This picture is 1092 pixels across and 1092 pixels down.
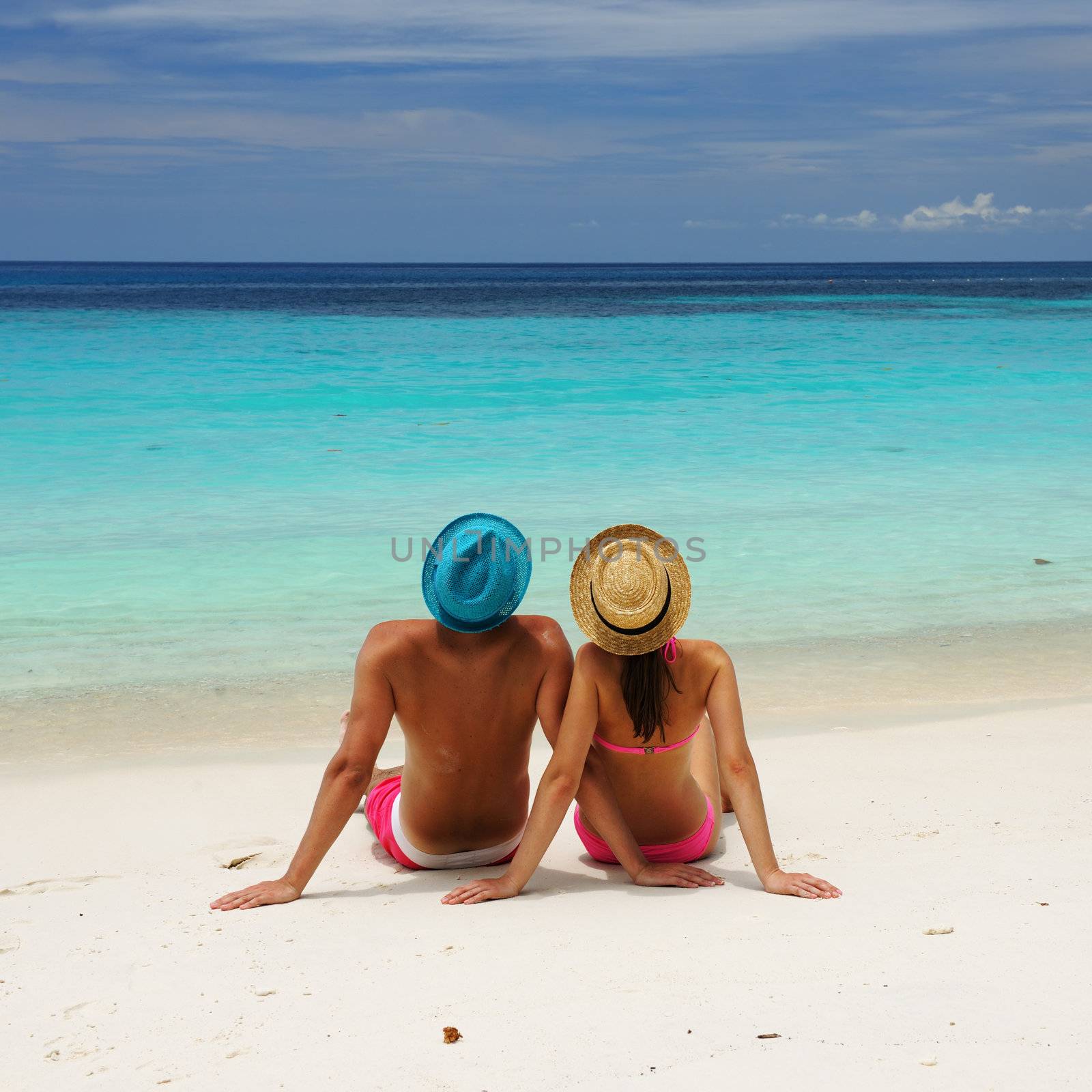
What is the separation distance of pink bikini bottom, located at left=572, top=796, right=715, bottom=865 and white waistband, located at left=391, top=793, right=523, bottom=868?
185 millimetres

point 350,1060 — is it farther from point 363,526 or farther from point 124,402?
point 124,402

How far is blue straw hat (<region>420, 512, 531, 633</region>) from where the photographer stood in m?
2.59

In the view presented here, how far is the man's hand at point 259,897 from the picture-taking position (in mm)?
2656

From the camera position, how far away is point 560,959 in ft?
7.61

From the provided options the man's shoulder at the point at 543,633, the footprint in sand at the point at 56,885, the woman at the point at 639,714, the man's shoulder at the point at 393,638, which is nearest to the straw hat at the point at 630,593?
the woman at the point at 639,714

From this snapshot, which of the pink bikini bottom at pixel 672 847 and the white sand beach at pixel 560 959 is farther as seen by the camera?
the pink bikini bottom at pixel 672 847

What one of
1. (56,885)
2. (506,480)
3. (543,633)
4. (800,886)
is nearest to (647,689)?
(543,633)

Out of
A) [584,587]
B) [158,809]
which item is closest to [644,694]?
[584,587]

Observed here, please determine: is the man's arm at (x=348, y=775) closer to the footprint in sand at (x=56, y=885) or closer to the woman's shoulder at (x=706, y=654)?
the footprint in sand at (x=56, y=885)

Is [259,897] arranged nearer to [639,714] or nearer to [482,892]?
[482,892]

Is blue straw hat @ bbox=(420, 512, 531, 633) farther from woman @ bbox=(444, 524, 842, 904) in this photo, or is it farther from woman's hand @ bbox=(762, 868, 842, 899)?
woman's hand @ bbox=(762, 868, 842, 899)

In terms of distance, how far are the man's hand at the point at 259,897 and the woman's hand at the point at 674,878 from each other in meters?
0.82

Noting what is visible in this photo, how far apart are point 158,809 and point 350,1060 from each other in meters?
1.66

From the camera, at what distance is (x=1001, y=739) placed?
3.88m
